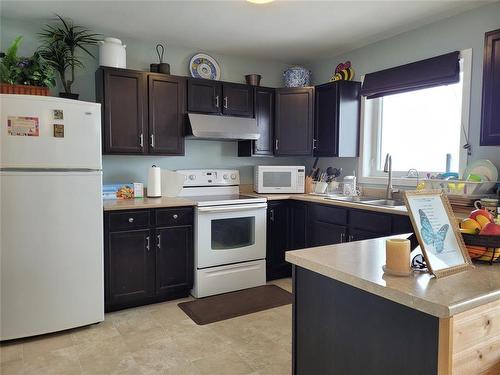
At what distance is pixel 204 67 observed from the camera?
12.5ft

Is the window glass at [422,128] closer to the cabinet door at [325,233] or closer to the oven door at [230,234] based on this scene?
the cabinet door at [325,233]

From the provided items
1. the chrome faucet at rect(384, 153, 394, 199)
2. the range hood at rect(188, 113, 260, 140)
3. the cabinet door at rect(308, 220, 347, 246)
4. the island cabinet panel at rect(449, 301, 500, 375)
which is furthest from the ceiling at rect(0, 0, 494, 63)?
the island cabinet panel at rect(449, 301, 500, 375)

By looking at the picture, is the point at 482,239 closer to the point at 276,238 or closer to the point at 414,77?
the point at 414,77

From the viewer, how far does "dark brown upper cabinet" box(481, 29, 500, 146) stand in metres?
2.30

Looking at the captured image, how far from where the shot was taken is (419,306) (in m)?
0.93

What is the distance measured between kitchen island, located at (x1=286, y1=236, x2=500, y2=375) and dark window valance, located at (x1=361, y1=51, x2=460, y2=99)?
219 centimetres

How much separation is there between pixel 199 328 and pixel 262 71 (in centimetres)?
291

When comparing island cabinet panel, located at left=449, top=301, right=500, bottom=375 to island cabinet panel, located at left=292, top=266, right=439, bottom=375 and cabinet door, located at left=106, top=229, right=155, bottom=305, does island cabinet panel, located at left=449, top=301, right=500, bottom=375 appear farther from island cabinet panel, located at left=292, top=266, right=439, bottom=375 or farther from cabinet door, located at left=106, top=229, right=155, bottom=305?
cabinet door, located at left=106, top=229, right=155, bottom=305

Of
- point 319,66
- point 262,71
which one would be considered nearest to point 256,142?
point 262,71

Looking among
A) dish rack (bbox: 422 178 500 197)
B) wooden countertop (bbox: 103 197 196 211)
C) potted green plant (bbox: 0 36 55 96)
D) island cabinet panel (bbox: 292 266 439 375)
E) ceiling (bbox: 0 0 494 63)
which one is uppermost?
ceiling (bbox: 0 0 494 63)

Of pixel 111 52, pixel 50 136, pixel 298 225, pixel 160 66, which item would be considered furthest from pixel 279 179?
pixel 50 136

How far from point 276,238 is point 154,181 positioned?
1.33 meters

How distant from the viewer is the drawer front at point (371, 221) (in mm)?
2752

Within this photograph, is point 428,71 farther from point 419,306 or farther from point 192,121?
point 419,306
